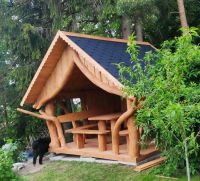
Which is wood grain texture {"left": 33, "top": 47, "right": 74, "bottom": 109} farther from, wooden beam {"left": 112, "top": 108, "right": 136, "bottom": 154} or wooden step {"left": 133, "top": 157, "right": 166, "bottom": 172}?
wooden step {"left": 133, "top": 157, "right": 166, "bottom": 172}

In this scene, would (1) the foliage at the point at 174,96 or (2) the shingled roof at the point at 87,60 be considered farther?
(2) the shingled roof at the point at 87,60

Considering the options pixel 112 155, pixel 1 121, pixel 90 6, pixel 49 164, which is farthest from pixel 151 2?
pixel 1 121

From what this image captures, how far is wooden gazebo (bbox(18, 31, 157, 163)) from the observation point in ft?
25.9

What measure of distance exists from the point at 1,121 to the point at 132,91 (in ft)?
38.6

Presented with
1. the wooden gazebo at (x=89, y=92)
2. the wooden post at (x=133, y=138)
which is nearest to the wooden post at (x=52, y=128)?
the wooden gazebo at (x=89, y=92)

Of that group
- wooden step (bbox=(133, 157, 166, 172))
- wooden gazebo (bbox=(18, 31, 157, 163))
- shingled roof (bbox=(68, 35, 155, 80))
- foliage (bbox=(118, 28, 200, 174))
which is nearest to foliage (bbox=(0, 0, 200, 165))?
shingled roof (bbox=(68, 35, 155, 80))

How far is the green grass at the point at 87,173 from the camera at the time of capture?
7256 mm

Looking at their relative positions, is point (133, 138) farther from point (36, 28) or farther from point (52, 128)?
point (36, 28)

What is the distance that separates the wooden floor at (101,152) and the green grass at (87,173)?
0.25 metres

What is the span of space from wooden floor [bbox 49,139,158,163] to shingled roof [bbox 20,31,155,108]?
1600 millimetres

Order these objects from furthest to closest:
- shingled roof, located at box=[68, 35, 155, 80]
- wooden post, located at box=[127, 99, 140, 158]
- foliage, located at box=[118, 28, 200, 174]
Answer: shingled roof, located at box=[68, 35, 155, 80] → wooden post, located at box=[127, 99, 140, 158] → foliage, located at box=[118, 28, 200, 174]

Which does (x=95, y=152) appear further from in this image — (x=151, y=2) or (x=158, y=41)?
(x=158, y=41)

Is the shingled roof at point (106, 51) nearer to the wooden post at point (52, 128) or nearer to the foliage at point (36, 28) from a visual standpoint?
the foliage at point (36, 28)

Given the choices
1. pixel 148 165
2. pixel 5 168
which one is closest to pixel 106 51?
pixel 148 165
